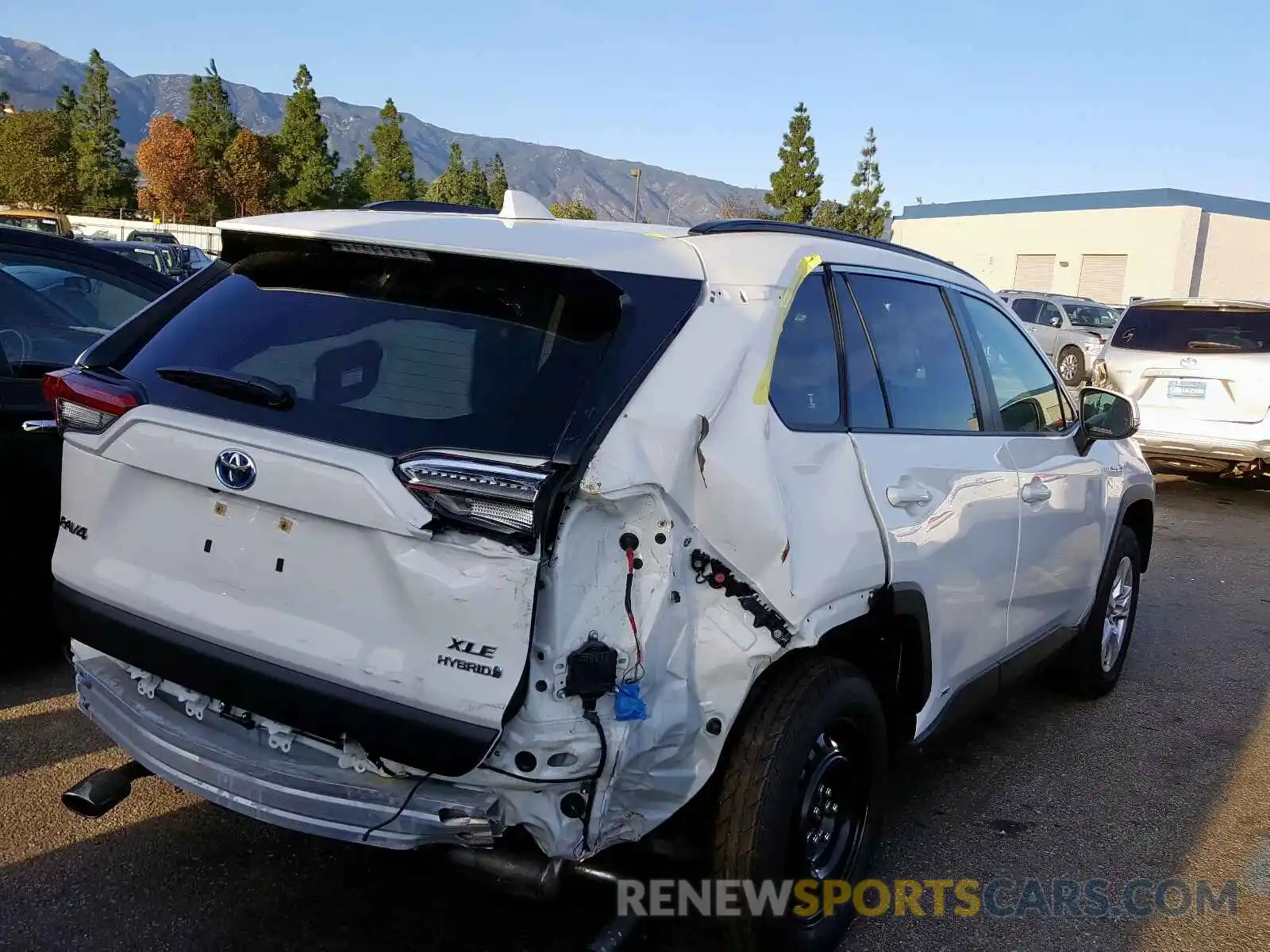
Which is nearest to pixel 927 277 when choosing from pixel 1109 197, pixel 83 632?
pixel 83 632

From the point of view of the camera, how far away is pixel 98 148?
53500 mm

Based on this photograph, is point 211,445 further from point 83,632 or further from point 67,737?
point 67,737

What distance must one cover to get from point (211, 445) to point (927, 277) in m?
2.36

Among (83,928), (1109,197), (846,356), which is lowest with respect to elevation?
(83,928)

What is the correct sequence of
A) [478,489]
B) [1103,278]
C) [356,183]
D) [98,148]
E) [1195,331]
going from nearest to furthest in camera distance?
[478,489], [1195,331], [1103,278], [98,148], [356,183]

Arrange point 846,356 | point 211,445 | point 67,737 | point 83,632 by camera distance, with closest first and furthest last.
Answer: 1. point 211,445
2. point 83,632
3. point 846,356
4. point 67,737

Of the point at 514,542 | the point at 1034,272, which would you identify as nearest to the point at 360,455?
the point at 514,542

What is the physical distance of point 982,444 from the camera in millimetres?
3559

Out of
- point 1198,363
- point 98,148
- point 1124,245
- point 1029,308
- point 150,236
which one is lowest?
point 1198,363

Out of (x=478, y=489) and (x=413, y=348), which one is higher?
(x=413, y=348)

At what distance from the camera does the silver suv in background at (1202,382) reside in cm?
969

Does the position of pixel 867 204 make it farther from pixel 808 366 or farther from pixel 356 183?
pixel 808 366

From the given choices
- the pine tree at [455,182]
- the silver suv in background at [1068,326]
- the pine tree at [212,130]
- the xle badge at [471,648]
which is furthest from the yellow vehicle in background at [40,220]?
the pine tree at [455,182]

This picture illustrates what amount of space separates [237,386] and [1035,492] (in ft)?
8.92
